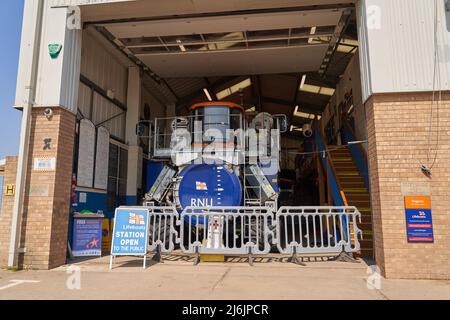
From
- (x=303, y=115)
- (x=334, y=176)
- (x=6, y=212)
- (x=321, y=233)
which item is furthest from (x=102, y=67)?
(x=303, y=115)

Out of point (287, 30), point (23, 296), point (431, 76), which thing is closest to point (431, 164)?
point (431, 76)

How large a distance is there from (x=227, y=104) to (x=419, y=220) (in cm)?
581

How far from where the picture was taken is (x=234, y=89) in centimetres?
1800

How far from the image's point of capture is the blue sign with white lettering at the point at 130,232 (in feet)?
23.0

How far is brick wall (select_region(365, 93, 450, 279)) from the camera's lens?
5969mm

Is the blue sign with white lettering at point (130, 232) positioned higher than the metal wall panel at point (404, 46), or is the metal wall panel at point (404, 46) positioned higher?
the metal wall panel at point (404, 46)

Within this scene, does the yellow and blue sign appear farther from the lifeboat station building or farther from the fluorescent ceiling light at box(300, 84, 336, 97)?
the fluorescent ceiling light at box(300, 84, 336, 97)

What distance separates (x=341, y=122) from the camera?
13.9 m

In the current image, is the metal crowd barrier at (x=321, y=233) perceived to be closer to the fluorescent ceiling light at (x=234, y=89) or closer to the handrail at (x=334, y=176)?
the handrail at (x=334, y=176)

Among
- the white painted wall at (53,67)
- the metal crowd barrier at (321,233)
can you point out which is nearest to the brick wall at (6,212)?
the white painted wall at (53,67)

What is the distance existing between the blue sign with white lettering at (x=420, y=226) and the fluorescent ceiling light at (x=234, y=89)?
12.1m

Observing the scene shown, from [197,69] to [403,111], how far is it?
24.0 feet

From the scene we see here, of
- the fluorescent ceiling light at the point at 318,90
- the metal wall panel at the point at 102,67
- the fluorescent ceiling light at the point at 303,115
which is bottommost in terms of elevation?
the metal wall panel at the point at 102,67

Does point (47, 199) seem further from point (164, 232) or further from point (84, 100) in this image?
point (84, 100)
